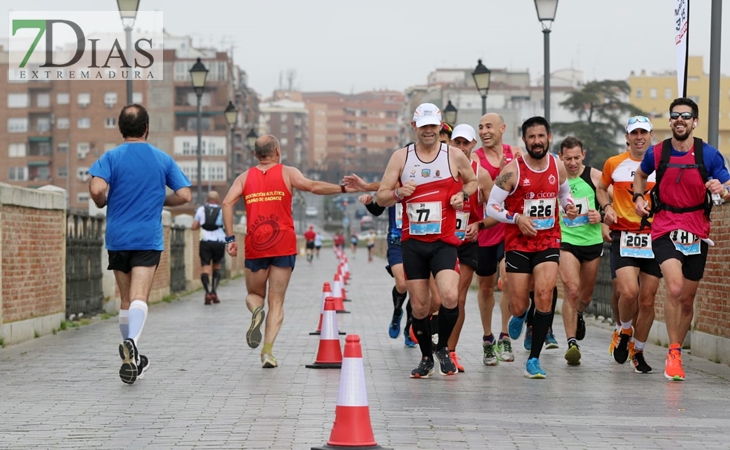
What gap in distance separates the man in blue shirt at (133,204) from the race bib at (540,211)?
9.22 ft

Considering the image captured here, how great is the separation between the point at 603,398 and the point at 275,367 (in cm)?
348

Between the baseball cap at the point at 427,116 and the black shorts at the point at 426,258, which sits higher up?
the baseball cap at the point at 427,116

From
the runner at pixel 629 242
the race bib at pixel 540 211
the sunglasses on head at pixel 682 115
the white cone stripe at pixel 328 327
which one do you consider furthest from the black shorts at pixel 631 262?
the white cone stripe at pixel 328 327

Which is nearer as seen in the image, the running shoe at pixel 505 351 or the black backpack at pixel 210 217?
the running shoe at pixel 505 351

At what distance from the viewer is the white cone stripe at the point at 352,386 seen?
6985 mm

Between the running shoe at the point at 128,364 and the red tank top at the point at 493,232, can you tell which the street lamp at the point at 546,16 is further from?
the running shoe at the point at 128,364

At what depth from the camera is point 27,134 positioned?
14450 cm

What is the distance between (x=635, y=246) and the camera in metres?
12.2

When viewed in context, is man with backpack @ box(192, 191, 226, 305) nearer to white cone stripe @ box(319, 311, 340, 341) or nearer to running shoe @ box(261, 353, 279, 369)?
white cone stripe @ box(319, 311, 340, 341)

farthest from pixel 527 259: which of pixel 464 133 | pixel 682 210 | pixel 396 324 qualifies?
pixel 396 324

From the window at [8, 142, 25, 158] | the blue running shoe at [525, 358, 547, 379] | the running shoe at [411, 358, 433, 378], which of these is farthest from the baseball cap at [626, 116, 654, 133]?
the window at [8, 142, 25, 158]

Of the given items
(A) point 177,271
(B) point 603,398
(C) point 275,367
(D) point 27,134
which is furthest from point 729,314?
(D) point 27,134

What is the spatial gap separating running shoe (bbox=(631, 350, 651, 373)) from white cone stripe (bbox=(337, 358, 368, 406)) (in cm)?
500

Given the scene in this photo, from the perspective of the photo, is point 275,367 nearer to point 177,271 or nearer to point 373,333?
point 373,333
